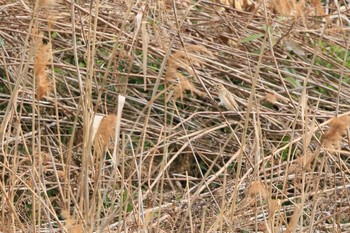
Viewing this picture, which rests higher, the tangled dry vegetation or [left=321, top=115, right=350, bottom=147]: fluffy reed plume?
[left=321, top=115, right=350, bottom=147]: fluffy reed plume

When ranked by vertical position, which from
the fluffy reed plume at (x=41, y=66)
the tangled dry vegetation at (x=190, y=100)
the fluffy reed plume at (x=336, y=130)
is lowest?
the tangled dry vegetation at (x=190, y=100)

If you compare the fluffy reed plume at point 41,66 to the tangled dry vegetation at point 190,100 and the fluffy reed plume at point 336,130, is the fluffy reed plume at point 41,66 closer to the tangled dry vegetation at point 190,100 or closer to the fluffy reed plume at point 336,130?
the fluffy reed plume at point 336,130

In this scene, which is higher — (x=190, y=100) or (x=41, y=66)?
(x=41, y=66)

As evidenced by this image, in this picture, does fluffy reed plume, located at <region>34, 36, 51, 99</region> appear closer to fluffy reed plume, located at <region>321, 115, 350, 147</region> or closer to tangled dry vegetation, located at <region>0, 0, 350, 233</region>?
fluffy reed plume, located at <region>321, 115, 350, 147</region>

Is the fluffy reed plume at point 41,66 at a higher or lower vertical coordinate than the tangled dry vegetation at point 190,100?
higher

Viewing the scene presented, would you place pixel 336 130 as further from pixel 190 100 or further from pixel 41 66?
pixel 190 100

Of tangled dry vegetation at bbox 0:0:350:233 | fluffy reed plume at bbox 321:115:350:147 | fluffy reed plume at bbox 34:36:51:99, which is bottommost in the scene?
tangled dry vegetation at bbox 0:0:350:233

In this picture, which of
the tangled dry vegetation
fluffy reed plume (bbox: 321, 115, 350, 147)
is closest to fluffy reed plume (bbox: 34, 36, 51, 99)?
fluffy reed plume (bbox: 321, 115, 350, 147)

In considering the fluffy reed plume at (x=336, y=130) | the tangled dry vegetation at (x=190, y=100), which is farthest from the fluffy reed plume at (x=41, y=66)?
the tangled dry vegetation at (x=190, y=100)

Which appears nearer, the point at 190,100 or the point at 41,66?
the point at 41,66

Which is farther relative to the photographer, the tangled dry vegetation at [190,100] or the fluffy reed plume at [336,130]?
the tangled dry vegetation at [190,100]

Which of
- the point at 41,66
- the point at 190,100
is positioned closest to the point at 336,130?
the point at 41,66

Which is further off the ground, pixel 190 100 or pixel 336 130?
pixel 336 130

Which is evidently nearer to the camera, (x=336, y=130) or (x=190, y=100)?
(x=336, y=130)
